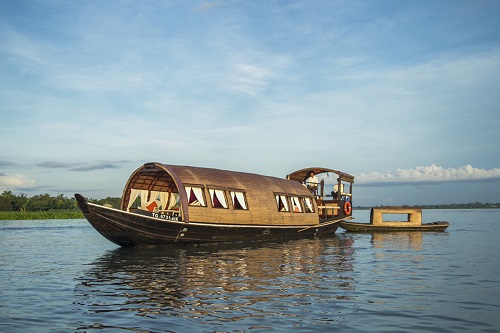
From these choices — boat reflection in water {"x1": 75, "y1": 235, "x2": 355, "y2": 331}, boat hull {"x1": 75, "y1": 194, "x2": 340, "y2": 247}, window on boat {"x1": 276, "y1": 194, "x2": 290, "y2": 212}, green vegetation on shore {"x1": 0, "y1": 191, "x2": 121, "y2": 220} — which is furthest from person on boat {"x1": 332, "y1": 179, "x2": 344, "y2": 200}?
green vegetation on shore {"x1": 0, "y1": 191, "x2": 121, "y2": 220}

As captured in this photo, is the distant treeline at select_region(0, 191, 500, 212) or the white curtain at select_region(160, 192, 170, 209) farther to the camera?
the distant treeline at select_region(0, 191, 500, 212)

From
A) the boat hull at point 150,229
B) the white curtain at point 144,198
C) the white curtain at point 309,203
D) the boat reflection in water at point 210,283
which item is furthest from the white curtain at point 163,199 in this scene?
the white curtain at point 309,203

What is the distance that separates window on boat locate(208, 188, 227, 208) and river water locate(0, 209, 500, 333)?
371 cm

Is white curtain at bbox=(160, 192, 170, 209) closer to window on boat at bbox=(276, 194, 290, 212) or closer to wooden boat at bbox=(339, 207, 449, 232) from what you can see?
window on boat at bbox=(276, 194, 290, 212)

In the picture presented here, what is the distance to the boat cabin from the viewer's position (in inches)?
920

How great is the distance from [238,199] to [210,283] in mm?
12230

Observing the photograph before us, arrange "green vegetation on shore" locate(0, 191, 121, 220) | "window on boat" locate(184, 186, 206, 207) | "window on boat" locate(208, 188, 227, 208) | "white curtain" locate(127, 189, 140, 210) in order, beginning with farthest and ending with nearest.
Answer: "green vegetation on shore" locate(0, 191, 121, 220), "white curtain" locate(127, 189, 140, 210), "window on boat" locate(208, 188, 227, 208), "window on boat" locate(184, 186, 206, 207)

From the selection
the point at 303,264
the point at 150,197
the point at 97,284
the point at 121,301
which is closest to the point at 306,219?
the point at 150,197

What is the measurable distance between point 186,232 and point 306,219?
10790mm

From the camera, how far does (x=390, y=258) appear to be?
66.5 feet

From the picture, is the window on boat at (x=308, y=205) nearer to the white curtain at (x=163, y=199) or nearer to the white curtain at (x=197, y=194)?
the white curtain at (x=163, y=199)

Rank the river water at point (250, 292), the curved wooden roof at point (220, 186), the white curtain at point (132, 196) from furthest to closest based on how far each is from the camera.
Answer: the white curtain at point (132, 196) < the curved wooden roof at point (220, 186) < the river water at point (250, 292)

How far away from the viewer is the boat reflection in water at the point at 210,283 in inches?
416

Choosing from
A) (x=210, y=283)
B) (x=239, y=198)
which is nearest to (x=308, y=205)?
(x=239, y=198)
